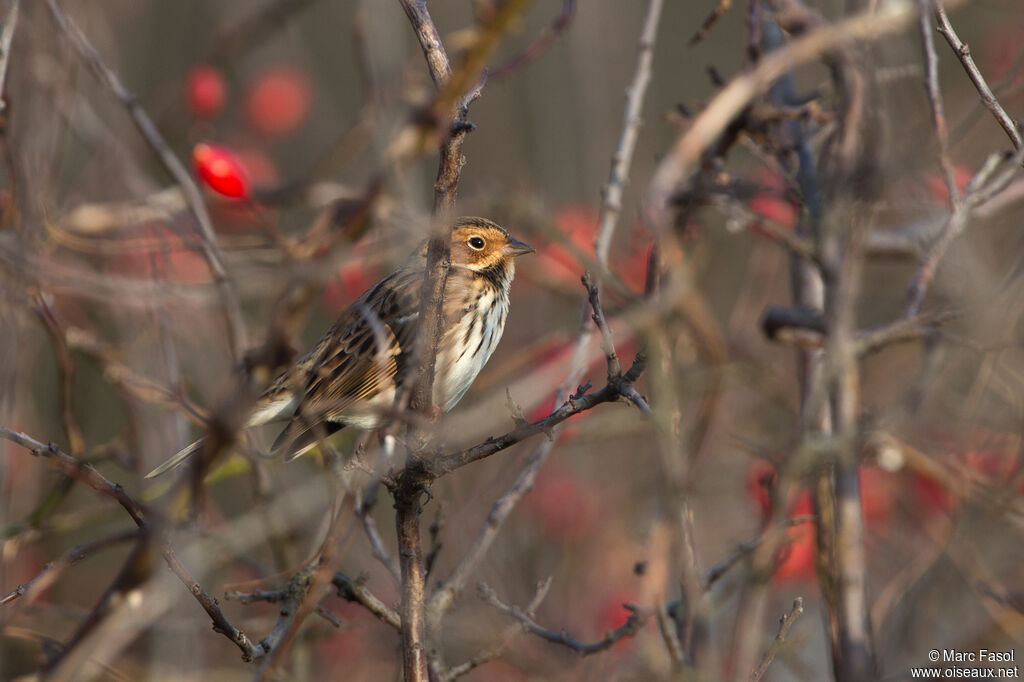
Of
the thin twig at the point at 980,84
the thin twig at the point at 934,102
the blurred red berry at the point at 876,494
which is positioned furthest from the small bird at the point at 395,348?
the thin twig at the point at 980,84

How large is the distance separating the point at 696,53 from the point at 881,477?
6.76 m

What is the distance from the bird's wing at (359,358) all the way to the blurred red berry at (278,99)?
4.70 ft

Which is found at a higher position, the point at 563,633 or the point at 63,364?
the point at 63,364

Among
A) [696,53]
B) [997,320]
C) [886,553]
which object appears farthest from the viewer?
[696,53]

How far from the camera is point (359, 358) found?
4.38m

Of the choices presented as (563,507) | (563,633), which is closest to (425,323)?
(563,633)

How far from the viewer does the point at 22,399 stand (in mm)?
4109

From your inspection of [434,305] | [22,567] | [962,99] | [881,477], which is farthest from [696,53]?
[434,305]

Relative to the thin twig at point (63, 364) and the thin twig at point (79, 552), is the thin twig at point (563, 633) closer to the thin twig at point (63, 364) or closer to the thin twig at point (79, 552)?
the thin twig at point (79, 552)

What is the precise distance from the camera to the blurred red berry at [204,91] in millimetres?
4289

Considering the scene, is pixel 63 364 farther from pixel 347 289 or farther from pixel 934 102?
pixel 934 102

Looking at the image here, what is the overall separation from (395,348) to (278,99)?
1987 mm

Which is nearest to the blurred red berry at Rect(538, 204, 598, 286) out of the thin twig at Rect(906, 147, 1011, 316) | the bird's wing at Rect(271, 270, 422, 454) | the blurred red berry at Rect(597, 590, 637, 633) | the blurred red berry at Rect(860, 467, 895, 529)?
the bird's wing at Rect(271, 270, 422, 454)

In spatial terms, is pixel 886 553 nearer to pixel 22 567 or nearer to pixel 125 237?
pixel 125 237
